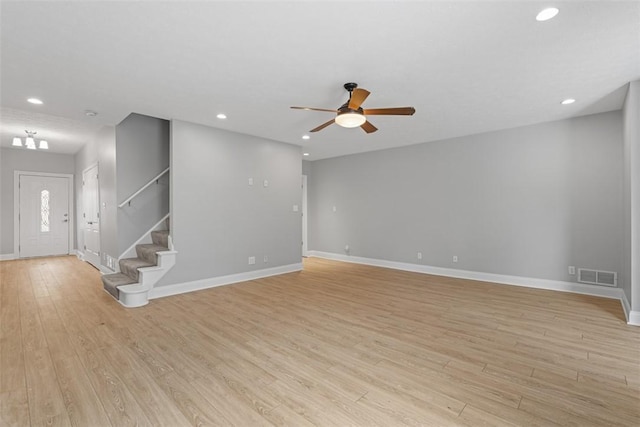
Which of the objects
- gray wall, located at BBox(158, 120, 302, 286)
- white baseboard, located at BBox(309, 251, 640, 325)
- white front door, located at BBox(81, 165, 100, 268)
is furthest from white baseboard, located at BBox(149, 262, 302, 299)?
white front door, located at BBox(81, 165, 100, 268)

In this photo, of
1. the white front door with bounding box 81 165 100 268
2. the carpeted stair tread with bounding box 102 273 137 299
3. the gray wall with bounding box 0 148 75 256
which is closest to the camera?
the carpeted stair tread with bounding box 102 273 137 299

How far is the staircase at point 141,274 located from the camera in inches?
153

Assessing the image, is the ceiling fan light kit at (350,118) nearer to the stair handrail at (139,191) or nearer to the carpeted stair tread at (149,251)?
the carpeted stair tread at (149,251)

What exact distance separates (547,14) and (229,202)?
4631 mm

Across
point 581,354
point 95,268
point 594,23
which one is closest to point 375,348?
point 581,354

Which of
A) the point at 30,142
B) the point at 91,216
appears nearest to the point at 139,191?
the point at 91,216

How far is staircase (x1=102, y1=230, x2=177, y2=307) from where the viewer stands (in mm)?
3897

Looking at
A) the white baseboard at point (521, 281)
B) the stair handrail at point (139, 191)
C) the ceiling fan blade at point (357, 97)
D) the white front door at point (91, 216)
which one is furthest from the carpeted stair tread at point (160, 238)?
the white baseboard at point (521, 281)

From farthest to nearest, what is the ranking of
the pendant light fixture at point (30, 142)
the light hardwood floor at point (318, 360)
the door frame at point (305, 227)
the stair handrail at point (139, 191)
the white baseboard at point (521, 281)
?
the door frame at point (305, 227) < the pendant light fixture at point (30, 142) < the stair handrail at point (139, 191) < the white baseboard at point (521, 281) < the light hardwood floor at point (318, 360)

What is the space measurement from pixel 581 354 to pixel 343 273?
154 inches

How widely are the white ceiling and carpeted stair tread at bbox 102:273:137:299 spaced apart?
2.47 metres

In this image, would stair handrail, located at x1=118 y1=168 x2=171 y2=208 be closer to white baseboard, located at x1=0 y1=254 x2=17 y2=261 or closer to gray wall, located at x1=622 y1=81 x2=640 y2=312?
white baseboard, located at x1=0 y1=254 x2=17 y2=261

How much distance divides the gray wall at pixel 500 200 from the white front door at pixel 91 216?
545 cm

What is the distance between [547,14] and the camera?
2121mm
